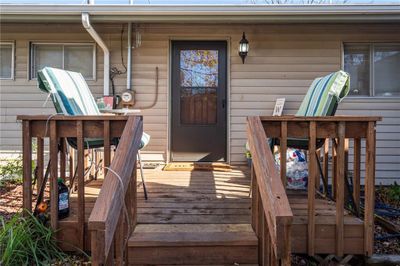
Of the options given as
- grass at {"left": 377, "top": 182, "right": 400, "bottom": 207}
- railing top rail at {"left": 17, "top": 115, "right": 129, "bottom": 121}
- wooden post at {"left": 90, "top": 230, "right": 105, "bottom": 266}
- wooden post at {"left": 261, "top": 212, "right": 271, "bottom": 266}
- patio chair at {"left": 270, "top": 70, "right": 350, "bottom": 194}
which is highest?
patio chair at {"left": 270, "top": 70, "right": 350, "bottom": 194}

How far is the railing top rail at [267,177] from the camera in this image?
1.62m

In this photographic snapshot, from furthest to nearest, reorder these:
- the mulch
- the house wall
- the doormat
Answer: the house wall → the doormat → the mulch

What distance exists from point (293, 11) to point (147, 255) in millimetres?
3442

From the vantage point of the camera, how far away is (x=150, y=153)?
4.85m

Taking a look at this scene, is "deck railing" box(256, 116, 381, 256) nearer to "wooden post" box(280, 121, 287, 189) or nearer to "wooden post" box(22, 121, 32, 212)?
Answer: "wooden post" box(280, 121, 287, 189)

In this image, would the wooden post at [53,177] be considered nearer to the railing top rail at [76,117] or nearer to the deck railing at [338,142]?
the railing top rail at [76,117]

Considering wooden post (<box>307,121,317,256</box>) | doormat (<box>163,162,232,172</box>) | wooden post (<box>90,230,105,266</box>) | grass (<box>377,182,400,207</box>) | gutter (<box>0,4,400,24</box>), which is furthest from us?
doormat (<box>163,162,232,172</box>)

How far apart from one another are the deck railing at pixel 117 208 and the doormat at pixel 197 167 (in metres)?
2.07

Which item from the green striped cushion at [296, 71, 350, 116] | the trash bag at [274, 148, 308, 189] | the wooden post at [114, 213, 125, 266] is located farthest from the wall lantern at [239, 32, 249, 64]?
the wooden post at [114, 213, 125, 266]

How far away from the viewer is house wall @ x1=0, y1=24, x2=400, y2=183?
15.8 ft

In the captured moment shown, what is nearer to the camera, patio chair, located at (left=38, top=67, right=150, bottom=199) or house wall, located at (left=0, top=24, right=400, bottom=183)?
patio chair, located at (left=38, top=67, right=150, bottom=199)

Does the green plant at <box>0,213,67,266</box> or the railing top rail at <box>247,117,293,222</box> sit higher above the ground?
the railing top rail at <box>247,117,293,222</box>

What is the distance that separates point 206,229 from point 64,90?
164 centimetres

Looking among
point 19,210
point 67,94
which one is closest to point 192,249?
point 67,94
